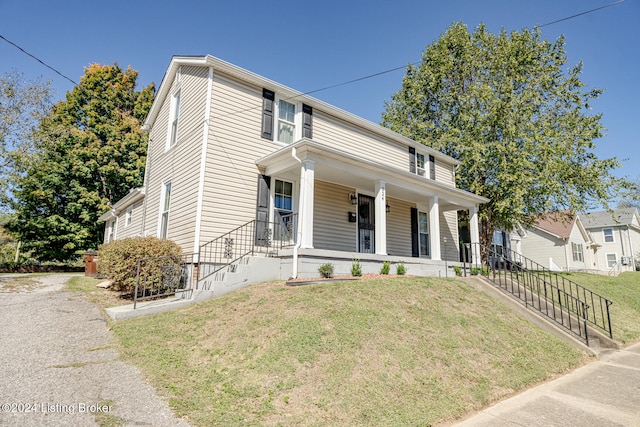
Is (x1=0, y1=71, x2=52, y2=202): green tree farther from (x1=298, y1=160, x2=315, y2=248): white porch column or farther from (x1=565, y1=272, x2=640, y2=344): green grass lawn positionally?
(x1=565, y1=272, x2=640, y2=344): green grass lawn

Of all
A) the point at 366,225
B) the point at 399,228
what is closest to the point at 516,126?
the point at 399,228

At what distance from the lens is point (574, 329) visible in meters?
8.04

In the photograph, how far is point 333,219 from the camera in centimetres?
1191

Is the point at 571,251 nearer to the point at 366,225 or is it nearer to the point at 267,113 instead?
the point at 366,225

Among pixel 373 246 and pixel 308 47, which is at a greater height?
pixel 308 47

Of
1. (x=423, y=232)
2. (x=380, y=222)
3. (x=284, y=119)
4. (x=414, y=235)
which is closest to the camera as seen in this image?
(x=380, y=222)

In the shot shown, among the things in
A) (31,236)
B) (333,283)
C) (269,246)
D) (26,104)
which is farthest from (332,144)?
(31,236)

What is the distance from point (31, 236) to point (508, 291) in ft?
82.1

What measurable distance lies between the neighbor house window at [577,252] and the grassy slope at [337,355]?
2588 centimetres

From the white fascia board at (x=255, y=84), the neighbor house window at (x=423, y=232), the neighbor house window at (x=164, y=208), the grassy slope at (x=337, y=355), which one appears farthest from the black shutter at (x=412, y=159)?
the neighbor house window at (x=164, y=208)

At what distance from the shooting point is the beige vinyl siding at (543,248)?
27781 mm

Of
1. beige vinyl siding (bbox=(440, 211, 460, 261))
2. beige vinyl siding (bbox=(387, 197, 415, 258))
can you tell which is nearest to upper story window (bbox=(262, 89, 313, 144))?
beige vinyl siding (bbox=(387, 197, 415, 258))

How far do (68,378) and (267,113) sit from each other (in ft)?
28.2

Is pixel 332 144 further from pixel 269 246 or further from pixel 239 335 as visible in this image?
pixel 239 335
